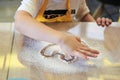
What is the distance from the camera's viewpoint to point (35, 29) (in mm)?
798

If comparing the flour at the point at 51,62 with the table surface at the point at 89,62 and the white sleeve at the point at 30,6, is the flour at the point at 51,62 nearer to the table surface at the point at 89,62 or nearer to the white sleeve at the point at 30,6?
the table surface at the point at 89,62

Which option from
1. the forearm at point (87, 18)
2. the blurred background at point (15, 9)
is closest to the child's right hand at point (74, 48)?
the forearm at point (87, 18)

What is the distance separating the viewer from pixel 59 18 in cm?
103

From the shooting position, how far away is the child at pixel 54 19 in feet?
2.38

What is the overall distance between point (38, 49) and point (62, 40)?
91mm

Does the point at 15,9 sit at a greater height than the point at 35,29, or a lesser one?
lesser

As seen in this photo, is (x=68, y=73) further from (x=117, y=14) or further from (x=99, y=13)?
(x=117, y=14)

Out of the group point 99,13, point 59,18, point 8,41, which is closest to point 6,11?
point 99,13

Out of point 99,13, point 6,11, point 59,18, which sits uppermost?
point 59,18

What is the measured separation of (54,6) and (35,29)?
0.80 ft

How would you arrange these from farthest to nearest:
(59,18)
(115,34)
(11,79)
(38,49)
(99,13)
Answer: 1. (99,13)
2. (59,18)
3. (115,34)
4. (38,49)
5. (11,79)

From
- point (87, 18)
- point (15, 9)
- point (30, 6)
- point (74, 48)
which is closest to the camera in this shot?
point (74, 48)

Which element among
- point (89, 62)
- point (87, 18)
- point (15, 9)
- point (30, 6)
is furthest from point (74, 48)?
point (15, 9)

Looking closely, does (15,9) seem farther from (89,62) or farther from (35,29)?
(89,62)
